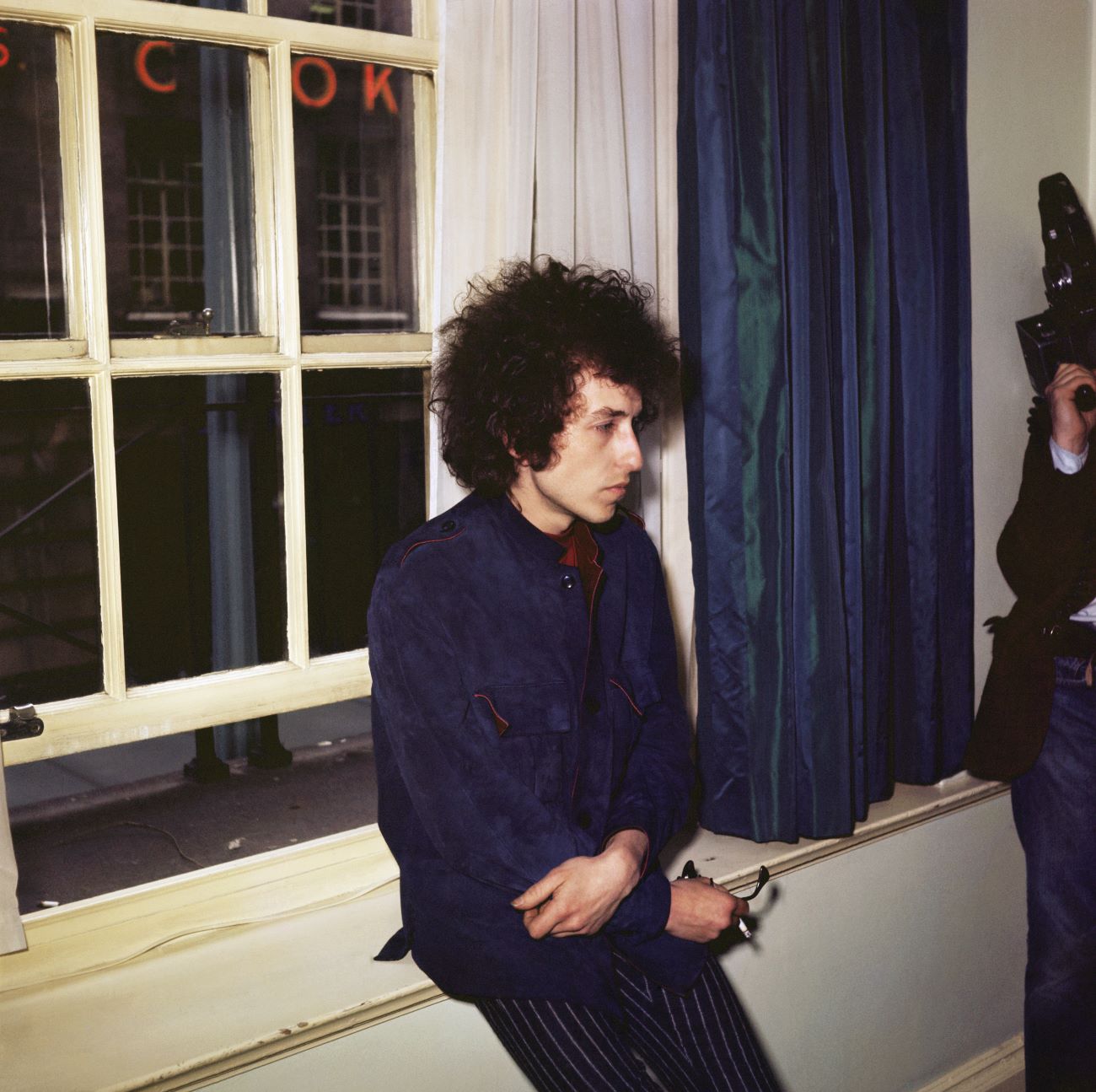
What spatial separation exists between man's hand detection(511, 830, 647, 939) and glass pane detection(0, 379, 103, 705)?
6.45 metres

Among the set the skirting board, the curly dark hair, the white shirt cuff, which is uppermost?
the curly dark hair

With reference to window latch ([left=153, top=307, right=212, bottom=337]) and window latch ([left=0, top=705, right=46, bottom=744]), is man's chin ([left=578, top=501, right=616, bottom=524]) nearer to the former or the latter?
window latch ([left=153, top=307, right=212, bottom=337])

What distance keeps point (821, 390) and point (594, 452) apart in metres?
0.57

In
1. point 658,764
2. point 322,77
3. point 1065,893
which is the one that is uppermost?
point 322,77

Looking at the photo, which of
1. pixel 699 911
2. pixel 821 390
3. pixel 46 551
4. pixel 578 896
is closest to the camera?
pixel 578 896

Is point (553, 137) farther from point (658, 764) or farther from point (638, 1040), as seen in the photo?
point (638, 1040)

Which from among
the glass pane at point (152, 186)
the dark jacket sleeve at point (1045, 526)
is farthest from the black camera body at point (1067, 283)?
the glass pane at point (152, 186)

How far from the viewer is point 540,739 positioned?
4.32 ft

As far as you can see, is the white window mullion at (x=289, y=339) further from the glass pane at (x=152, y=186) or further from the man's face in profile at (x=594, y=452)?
the glass pane at (x=152, y=186)

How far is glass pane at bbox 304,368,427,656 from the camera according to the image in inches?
216

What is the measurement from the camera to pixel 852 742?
181 centimetres

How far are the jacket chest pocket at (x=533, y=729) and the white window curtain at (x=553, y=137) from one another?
33 centimetres

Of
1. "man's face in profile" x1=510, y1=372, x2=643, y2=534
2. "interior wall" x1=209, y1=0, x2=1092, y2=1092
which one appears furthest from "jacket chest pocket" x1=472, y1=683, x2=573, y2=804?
"interior wall" x1=209, y1=0, x2=1092, y2=1092

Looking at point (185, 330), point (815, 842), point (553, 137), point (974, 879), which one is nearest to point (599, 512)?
point (553, 137)
